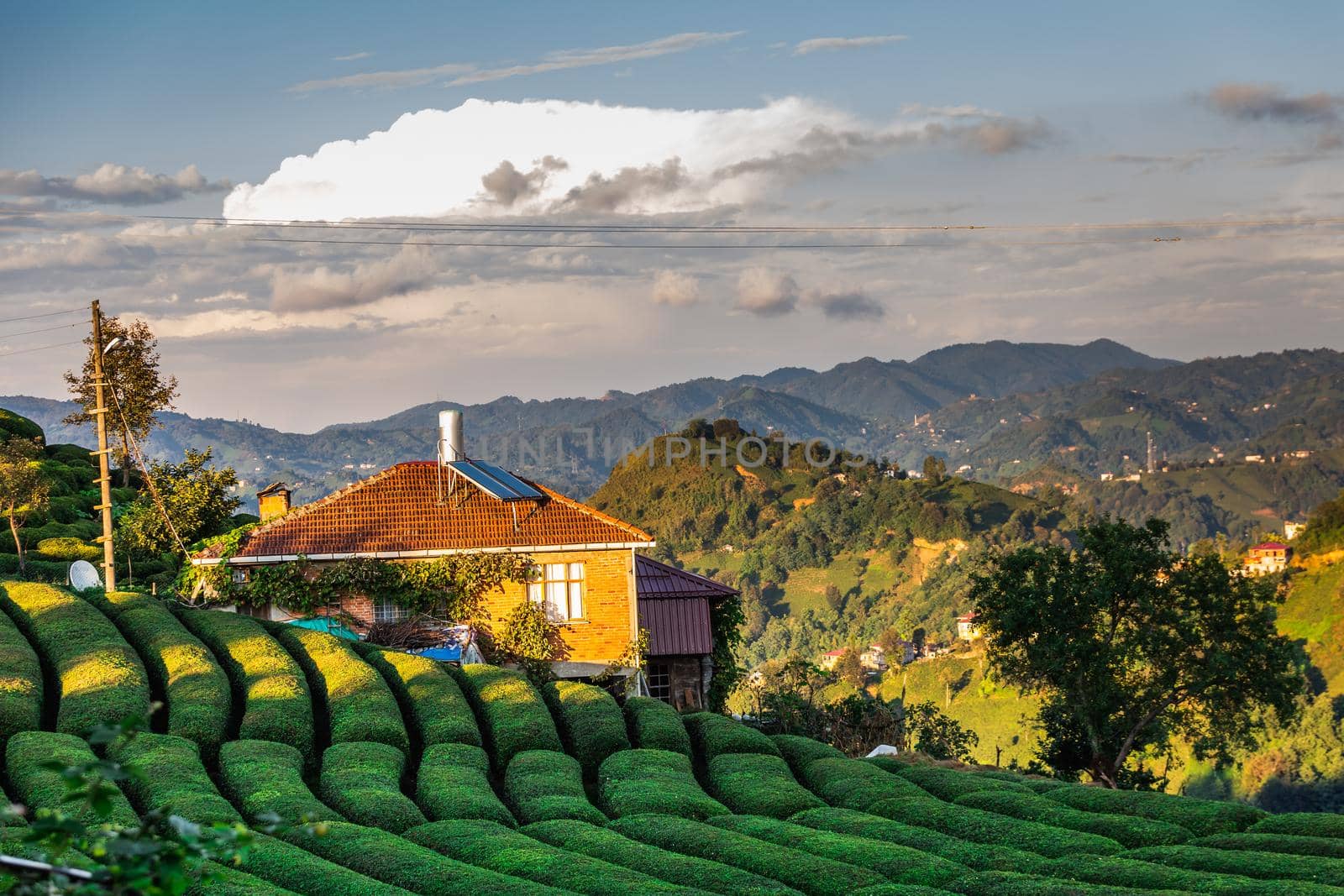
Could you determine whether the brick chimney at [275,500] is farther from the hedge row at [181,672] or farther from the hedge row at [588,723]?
the hedge row at [588,723]

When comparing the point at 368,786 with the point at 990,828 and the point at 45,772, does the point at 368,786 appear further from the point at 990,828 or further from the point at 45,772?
the point at 990,828

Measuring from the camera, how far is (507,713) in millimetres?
23406

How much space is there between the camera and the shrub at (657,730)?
23.5 metres

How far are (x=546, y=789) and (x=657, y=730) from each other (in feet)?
15.4

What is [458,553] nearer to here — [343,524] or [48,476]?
[343,524]

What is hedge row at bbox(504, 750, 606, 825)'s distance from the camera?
18.0m

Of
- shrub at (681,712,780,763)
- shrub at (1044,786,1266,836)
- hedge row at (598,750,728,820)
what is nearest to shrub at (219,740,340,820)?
hedge row at (598,750,728,820)

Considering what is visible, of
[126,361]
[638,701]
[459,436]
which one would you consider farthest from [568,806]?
[126,361]

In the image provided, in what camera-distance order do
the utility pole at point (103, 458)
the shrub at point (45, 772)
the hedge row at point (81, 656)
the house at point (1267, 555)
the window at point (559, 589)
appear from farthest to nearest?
the house at point (1267, 555) → the window at point (559, 589) → the utility pole at point (103, 458) → the hedge row at point (81, 656) → the shrub at point (45, 772)

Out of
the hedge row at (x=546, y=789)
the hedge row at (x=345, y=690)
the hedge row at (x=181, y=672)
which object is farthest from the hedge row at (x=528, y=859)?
the hedge row at (x=181, y=672)

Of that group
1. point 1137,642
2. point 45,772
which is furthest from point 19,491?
point 1137,642

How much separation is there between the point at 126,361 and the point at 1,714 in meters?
45.1

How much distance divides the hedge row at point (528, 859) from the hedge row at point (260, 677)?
16.8 feet

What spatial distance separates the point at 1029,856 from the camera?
53.9 ft
